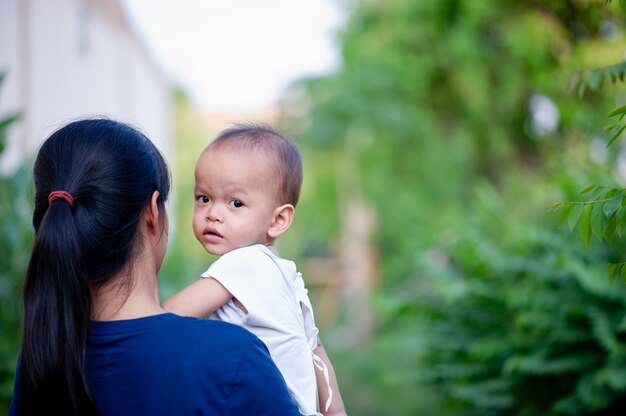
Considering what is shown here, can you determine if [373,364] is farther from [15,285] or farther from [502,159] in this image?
[15,285]

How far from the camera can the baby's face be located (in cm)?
222

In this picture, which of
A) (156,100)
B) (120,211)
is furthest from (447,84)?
(120,211)

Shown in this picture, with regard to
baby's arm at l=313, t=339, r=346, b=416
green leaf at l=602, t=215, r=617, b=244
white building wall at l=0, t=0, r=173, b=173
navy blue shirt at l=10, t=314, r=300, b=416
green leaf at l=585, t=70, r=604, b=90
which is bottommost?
baby's arm at l=313, t=339, r=346, b=416

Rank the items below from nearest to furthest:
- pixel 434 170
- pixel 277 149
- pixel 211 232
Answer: pixel 211 232, pixel 277 149, pixel 434 170

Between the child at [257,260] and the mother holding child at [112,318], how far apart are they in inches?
8.1

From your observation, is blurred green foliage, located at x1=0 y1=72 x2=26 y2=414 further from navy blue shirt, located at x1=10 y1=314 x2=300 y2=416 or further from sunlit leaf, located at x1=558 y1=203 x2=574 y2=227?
sunlit leaf, located at x1=558 y1=203 x2=574 y2=227

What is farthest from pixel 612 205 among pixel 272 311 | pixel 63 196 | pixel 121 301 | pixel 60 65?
pixel 60 65

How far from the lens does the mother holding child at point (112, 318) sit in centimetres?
177

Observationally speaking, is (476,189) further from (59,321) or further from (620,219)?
(59,321)

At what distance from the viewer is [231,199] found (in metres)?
2.25

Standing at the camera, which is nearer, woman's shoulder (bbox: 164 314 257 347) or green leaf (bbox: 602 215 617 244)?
woman's shoulder (bbox: 164 314 257 347)

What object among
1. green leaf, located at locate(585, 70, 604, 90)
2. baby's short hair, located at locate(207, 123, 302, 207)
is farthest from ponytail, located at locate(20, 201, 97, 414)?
green leaf, located at locate(585, 70, 604, 90)

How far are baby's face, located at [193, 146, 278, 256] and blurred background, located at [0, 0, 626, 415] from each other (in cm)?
37

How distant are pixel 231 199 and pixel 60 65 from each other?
626 centimetres
